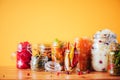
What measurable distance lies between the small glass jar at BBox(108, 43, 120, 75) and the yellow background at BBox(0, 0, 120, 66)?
350mm

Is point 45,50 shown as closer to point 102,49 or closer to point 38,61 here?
point 38,61

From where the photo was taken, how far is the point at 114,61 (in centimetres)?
134

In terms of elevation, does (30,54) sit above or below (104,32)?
below

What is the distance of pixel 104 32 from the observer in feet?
4.93

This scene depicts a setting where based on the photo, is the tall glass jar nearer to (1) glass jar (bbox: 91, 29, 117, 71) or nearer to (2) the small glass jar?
(1) glass jar (bbox: 91, 29, 117, 71)

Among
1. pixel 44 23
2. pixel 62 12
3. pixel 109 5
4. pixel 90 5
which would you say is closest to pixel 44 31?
pixel 44 23

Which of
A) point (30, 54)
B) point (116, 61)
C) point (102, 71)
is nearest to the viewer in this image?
point (116, 61)

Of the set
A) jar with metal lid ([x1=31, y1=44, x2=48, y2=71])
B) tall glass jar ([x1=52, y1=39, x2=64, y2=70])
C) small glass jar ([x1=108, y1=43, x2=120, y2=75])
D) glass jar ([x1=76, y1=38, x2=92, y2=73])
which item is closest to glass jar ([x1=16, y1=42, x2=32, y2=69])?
jar with metal lid ([x1=31, y1=44, x2=48, y2=71])

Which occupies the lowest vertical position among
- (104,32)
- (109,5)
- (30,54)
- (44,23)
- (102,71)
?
(102,71)

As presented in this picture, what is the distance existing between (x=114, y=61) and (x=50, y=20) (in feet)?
2.03

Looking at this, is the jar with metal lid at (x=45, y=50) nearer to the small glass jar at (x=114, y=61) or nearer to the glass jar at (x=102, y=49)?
the glass jar at (x=102, y=49)

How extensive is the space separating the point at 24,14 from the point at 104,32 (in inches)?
25.2

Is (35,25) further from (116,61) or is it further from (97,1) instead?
(116,61)

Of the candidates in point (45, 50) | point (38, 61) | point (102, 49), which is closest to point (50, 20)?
point (45, 50)
